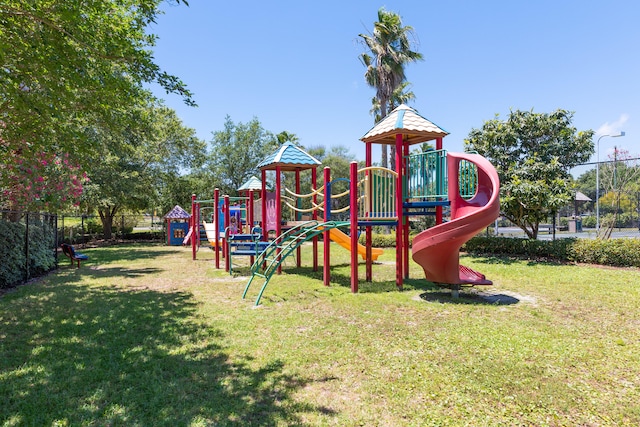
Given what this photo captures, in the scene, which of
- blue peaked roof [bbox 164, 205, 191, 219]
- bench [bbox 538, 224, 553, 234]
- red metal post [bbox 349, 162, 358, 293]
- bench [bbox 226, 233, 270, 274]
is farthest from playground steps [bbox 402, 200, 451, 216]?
bench [bbox 538, 224, 553, 234]

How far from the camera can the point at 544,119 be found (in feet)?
47.2

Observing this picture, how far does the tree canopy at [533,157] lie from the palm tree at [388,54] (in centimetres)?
777

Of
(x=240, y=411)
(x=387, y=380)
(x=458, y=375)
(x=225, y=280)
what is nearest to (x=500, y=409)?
(x=458, y=375)

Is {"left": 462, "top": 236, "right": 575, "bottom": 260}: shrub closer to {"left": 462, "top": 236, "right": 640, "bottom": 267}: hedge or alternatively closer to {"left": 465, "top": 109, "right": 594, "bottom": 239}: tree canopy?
{"left": 462, "top": 236, "right": 640, "bottom": 267}: hedge

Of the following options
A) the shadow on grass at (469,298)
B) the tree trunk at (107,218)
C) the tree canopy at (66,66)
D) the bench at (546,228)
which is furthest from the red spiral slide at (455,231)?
the tree trunk at (107,218)

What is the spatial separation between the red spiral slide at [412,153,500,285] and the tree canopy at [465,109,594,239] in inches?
247

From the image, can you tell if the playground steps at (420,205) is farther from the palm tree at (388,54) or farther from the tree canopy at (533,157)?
the palm tree at (388,54)

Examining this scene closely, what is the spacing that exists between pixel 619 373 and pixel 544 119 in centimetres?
1304

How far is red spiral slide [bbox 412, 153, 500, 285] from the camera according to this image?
6691 mm

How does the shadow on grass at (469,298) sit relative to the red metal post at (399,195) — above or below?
below

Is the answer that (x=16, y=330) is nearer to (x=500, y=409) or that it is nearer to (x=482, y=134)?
(x=500, y=409)

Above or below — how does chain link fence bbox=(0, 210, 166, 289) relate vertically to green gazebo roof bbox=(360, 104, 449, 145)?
below

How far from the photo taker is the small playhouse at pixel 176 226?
2450 cm

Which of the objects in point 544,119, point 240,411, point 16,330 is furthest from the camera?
point 544,119
